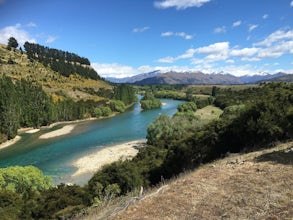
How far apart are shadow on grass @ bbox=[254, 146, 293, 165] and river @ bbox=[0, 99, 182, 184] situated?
38612 mm

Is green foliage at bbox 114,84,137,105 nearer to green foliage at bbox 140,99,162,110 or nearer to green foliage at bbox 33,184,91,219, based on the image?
green foliage at bbox 140,99,162,110

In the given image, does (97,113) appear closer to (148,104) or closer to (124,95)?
(148,104)

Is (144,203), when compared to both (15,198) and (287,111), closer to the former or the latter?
(287,111)

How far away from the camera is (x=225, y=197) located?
1416cm

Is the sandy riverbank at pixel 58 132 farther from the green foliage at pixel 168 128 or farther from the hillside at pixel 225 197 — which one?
the hillside at pixel 225 197

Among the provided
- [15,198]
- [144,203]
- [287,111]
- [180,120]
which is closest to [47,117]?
[180,120]

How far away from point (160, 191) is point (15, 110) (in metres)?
97.0

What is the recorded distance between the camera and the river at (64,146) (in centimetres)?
6075

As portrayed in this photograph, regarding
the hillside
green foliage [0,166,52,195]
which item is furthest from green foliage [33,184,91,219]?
the hillside

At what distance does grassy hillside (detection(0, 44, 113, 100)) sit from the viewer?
6284 inches

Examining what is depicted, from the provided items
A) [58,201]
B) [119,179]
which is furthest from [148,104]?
[58,201]

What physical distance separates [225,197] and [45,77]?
570 ft

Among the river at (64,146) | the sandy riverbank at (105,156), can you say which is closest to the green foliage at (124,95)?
the river at (64,146)

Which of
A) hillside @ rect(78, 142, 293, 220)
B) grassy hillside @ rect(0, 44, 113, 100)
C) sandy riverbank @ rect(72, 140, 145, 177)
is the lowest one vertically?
sandy riverbank @ rect(72, 140, 145, 177)
